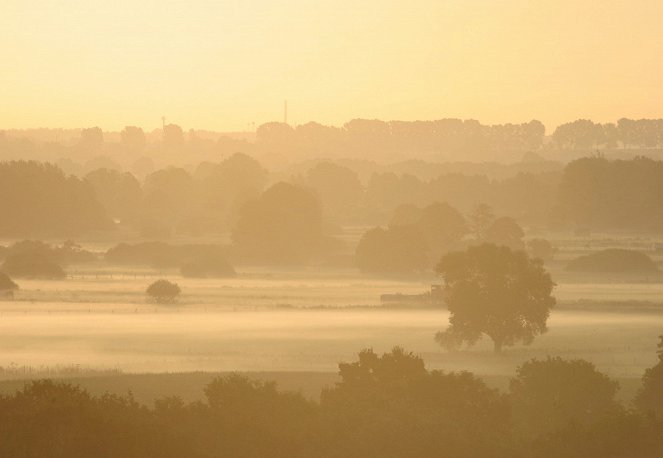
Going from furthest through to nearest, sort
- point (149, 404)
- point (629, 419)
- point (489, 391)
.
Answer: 1. point (149, 404)
2. point (489, 391)
3. point (629, 419)

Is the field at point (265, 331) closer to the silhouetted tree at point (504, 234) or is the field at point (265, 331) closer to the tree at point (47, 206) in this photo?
the silhouetted tree at point (504, 234)

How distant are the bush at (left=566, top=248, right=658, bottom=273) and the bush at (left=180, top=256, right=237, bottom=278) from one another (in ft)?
89.8

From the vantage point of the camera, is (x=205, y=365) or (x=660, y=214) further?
(x=660, y=214)

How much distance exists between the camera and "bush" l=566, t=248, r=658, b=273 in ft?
408

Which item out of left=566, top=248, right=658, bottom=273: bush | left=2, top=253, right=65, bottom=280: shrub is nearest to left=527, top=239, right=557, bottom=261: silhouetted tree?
left=566, top=248, right=658, bottom=273: bush

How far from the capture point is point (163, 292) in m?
101

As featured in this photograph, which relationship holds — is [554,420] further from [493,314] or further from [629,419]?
[493,314]

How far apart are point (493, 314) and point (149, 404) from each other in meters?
27.9

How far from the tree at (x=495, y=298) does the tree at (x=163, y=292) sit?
Result: 26606 mm

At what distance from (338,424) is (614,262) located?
8936cm

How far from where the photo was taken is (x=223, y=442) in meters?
37.5

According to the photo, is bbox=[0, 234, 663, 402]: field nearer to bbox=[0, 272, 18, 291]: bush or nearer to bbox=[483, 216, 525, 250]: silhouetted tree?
bbox=[0, 272, 18, 291]: bush

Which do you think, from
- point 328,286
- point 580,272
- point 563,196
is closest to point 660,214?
point 563,196

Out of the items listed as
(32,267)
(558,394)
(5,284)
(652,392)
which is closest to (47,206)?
(32,267)
